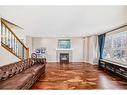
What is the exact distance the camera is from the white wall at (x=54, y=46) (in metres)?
6.38

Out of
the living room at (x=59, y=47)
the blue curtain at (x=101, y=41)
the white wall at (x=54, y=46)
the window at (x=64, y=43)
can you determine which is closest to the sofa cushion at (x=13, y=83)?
the living room at (x=59, y=47)

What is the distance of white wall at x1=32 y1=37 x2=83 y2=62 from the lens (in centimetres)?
638

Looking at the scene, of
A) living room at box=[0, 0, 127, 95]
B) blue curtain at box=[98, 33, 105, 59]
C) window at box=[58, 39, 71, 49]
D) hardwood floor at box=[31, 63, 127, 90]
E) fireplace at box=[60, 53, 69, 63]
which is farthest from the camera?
fireplace at box=[60, 53, 69, 63]

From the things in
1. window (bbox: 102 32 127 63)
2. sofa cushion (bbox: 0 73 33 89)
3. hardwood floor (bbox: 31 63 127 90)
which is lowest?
hardwood floor (bbox: 31 63 127 90)

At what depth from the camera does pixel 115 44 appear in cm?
598

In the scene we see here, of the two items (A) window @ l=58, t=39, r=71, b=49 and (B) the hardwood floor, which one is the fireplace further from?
(B) the hardwood floor

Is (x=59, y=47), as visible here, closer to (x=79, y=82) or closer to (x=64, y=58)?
(x=64, y=58)

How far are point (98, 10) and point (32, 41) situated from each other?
272 centimetres

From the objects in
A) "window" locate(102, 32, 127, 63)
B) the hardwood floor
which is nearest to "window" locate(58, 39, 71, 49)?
"window" locate(102, 32, 127, 63)

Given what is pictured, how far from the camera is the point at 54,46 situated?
24.8 feet

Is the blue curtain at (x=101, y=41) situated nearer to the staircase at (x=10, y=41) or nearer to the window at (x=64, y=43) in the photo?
the window at (x=64, y=43)

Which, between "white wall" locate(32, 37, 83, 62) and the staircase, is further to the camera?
"white wall" locate(32, 37, 83, 62)

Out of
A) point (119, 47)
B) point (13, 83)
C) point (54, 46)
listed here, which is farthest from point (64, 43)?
point (13, 83)
